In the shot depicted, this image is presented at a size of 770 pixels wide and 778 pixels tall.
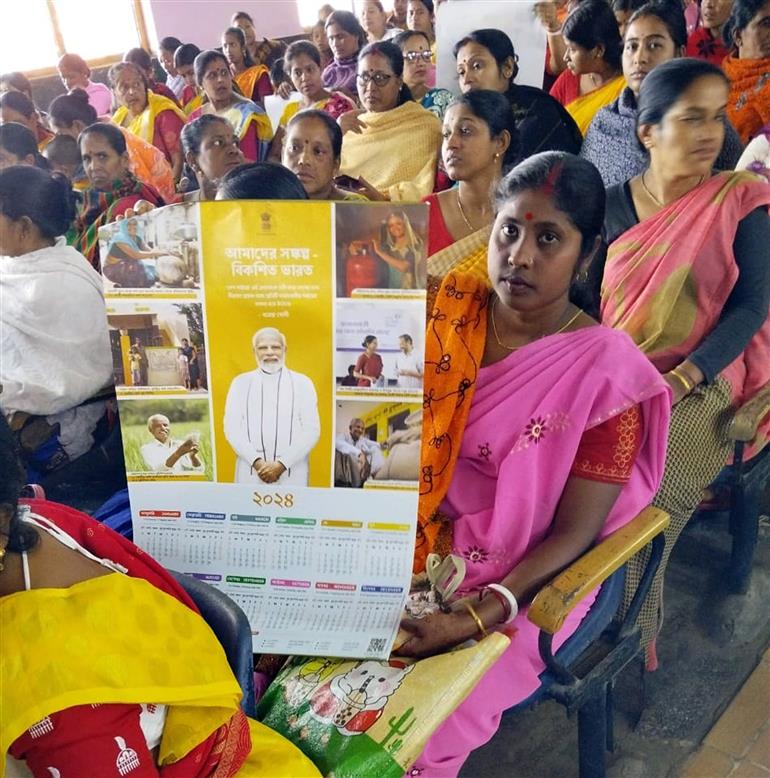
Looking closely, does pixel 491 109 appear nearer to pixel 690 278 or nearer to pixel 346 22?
pixel 690 278

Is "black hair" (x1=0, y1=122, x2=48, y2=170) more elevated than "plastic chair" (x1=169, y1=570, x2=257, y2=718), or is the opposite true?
"black hair" (x1=0, y1=122, x2=48, y2=170)

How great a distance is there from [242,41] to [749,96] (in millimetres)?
3594

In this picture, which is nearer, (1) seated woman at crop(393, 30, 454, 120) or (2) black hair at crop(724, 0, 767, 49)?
(2) black hair at crop(724, 0, 767, 49)

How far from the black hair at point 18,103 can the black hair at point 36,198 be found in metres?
2.51

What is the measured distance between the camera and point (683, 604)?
2.01 meters

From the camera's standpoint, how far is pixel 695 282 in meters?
1.77

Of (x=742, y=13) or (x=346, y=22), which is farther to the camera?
(x=346, y=22)

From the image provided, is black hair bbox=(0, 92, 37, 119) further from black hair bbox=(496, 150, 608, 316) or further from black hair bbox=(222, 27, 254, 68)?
black hair bbox=(496, 150, 608, 316)

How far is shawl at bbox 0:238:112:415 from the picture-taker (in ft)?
6.65

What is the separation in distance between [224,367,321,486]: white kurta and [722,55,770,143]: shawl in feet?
Answer: 7.27

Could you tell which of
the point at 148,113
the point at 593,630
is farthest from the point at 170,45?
the point at 593,630

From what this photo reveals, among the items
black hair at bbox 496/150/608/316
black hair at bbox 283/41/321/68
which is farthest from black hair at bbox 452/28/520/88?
black hair at bbox 496/150/608/316

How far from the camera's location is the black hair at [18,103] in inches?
165

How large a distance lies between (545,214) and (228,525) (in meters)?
0.68
